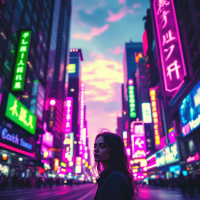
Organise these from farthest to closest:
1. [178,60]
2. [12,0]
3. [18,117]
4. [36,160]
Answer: [36,160], [12,0], [18,117], [178,60]

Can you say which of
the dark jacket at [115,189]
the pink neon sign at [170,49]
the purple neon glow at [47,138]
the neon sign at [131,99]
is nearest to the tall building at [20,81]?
the purple neon glow at [47,138]

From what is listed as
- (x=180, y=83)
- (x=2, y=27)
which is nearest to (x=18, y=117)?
(x=2, y=27)

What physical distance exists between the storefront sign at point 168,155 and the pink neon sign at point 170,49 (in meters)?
12.6

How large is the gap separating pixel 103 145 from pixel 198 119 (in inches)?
925

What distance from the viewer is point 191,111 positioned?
2531 centimetres

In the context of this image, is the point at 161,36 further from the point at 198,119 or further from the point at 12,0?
the point at 12,0

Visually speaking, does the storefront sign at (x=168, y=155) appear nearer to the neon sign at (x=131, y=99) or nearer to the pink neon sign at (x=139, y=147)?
the pink neon sign at (x=139, y=147)

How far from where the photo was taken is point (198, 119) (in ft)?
73.9

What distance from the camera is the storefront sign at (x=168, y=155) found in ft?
112

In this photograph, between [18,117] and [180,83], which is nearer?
[180,83]

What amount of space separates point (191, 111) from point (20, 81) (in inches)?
939

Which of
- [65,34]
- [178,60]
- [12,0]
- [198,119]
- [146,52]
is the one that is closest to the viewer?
[198,119]

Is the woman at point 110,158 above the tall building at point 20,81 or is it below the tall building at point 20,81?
below

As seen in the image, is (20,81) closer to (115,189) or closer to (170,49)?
(170,49)
